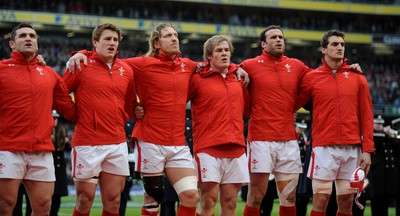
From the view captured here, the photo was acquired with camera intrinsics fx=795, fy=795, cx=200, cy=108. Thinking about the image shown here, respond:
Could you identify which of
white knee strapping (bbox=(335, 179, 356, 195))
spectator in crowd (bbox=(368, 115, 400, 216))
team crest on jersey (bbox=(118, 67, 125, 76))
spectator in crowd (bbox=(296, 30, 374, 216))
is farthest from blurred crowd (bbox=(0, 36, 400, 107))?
team crest on jersey (bbox=(118, 67, 125, 76))

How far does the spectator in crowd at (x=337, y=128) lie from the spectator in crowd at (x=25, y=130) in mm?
3436

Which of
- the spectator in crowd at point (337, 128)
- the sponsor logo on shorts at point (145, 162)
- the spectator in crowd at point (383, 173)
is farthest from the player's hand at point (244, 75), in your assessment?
the spectator in crowd at point (383, 173)

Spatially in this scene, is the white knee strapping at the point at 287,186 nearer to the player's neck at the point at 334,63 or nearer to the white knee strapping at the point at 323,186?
the white knee strapping at the point at 323,186

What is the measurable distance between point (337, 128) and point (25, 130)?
153 inches

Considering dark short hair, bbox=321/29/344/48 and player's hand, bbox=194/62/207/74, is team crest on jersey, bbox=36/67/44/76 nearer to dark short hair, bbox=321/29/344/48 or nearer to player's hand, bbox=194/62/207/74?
player's hand, bbox=194/62/207/74

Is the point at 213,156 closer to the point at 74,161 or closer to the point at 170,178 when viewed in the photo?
the point at 170,178

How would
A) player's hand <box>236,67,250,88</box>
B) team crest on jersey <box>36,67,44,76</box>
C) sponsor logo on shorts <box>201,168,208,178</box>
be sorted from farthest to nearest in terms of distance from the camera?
player's hand <box>236,67,250,88</box> → sponsor logo on shorts <box>201,168,208,178</box> → team crest on jersey <box>36,67,44,76</box>

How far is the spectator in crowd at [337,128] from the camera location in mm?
9914

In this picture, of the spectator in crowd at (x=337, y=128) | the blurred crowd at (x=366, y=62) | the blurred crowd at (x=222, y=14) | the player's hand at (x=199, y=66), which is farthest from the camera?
the blurred crowd at (x=222, y=14)

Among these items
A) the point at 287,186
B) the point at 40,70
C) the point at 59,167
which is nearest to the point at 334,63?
the point at 287,186

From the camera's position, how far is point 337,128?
9914mm

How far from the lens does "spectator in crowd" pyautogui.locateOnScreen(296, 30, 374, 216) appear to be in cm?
991

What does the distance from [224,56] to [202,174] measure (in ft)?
4.73

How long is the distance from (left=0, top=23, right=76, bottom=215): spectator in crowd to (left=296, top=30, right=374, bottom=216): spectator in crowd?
3.44 m
